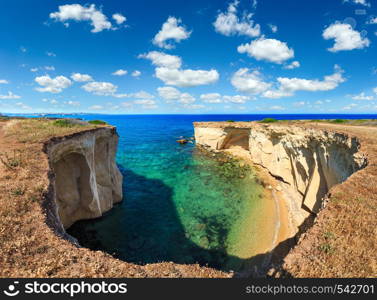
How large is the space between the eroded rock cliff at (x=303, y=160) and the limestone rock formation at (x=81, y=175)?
20.2 meters

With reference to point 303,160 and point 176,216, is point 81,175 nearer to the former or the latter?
point 176,216

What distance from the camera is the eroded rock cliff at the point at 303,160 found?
16.0 meters

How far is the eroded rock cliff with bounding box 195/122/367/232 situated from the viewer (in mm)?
15983

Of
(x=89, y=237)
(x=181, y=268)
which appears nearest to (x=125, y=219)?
(x=89, y=237)

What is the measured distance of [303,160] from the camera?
2372cm

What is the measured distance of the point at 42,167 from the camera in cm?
917

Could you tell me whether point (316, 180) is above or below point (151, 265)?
below

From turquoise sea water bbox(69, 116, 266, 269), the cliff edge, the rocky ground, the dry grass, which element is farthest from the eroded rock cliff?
the dry grass

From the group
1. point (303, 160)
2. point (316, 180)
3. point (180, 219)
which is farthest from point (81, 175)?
point (303, 160)

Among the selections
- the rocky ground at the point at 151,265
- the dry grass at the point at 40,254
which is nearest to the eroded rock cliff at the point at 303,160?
the rocky ground at the point at 151,265

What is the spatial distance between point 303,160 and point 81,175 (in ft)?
85.4

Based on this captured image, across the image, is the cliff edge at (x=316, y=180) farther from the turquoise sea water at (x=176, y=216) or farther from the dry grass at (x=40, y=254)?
the turquoise sea water at (x=176, y=216)

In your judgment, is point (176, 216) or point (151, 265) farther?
point (176, 216)

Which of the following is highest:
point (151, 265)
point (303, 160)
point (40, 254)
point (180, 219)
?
point (303, 160)
